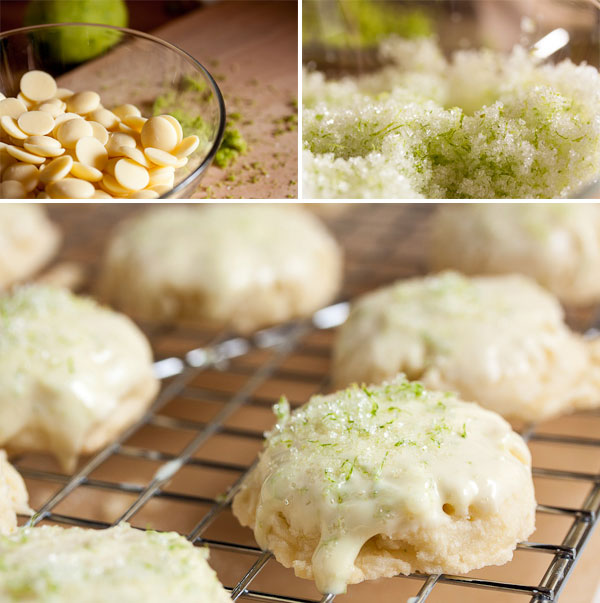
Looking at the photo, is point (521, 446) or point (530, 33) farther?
point (530, 33)

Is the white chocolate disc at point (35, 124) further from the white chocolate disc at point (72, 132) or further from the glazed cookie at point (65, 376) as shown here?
the glazed cookie at point (65, 376)

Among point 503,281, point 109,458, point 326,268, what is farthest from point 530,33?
point 109,458

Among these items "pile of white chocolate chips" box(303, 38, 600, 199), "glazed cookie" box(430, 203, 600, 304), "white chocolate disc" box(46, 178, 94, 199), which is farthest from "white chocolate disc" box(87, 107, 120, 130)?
"glazed cookie" box(430, 203, 600, 304)

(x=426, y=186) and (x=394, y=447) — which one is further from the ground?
(x=426, y=186)

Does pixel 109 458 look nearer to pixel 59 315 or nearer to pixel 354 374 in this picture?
pixel 59 315

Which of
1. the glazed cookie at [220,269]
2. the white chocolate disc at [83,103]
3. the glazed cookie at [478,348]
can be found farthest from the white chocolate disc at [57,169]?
the glazed cookie at [220,269]
